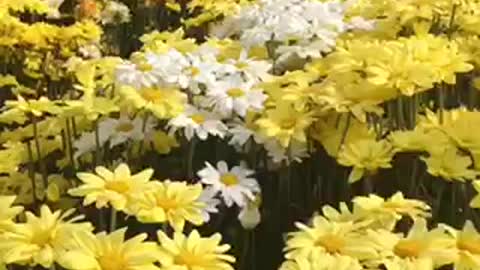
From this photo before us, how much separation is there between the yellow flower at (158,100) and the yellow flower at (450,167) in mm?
507

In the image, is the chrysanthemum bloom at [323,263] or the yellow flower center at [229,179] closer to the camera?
the chrysanthemum bloom at [323,263]

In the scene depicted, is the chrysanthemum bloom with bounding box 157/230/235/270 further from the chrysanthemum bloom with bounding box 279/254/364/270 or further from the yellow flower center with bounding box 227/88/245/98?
the yellow flower center with bounding box 227/88/245/98

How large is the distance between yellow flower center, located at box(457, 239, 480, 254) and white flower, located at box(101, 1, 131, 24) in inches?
98.1

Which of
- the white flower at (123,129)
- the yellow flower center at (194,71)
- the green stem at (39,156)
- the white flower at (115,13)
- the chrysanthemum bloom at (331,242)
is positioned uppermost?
the yellow flower center at (194,71)

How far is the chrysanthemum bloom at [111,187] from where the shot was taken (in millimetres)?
1641

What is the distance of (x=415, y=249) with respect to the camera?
1479 millimetres

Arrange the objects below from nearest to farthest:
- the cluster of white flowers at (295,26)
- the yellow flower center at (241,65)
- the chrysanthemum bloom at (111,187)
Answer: the chrysanthemum bloom at (111,187) → the yellow flower center at (241,65) → the cluster of white flowers at (295,26)

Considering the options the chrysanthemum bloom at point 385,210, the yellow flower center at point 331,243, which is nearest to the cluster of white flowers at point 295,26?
the chrysanthemum bloom at point 385,210

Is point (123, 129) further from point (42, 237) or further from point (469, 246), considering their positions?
point (469, 246)

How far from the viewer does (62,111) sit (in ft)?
7.07

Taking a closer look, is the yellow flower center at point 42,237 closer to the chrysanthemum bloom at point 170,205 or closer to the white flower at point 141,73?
the chrysanthemum bloom at point 170,205

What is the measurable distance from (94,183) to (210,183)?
303mm

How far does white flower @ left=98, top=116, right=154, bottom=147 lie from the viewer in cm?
213

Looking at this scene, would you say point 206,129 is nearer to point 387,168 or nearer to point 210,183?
point 210,183
